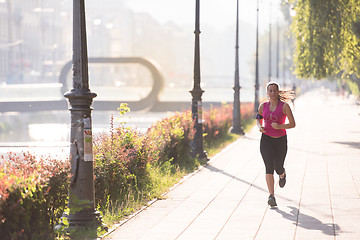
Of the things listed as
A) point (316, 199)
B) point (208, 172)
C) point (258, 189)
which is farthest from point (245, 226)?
point (208, 172)

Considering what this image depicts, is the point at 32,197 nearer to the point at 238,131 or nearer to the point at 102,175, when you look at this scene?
the point at 102,175

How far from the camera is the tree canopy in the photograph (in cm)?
2306

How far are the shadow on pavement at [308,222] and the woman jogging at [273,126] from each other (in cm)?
59

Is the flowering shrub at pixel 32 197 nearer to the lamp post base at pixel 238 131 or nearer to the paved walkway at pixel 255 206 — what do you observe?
the paved walkway at pixel 255 206

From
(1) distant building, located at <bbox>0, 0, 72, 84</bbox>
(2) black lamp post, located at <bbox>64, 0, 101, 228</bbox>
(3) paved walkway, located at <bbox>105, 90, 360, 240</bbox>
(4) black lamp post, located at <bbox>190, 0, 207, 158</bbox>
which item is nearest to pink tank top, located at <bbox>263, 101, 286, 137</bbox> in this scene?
(3) paved walkway, located at <bbox>105, 90, 360, 240</bbox>

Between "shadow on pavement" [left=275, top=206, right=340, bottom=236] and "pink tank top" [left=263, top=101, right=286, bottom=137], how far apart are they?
114 centimetres

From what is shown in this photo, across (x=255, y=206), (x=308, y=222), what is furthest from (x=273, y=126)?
(x=308, y=222)

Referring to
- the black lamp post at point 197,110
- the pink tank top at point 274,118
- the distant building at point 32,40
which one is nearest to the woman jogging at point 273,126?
the pink tank top at point 274,118

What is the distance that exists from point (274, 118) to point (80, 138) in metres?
3.09

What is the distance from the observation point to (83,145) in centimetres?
877

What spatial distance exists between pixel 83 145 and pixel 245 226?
2267mm

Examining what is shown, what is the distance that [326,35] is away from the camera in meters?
23.4

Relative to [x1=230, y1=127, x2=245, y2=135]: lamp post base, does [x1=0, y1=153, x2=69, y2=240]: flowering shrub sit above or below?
above

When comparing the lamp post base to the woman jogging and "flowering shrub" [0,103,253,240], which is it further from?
the woman jogging
